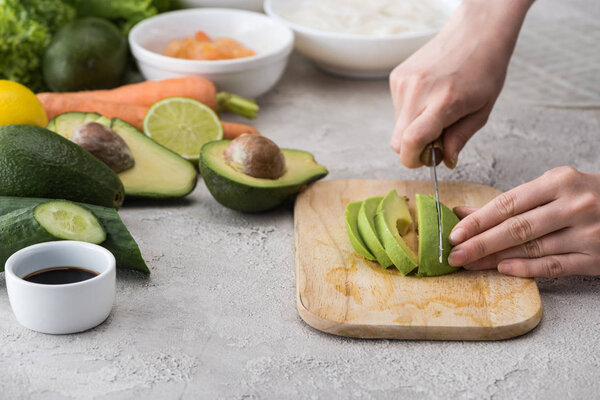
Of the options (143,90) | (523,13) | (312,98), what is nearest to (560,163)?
(523,13)

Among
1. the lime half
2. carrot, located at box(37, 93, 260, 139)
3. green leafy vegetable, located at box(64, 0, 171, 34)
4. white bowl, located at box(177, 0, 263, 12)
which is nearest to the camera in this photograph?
the lime half

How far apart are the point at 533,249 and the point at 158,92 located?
1.26m

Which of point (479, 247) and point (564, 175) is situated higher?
point (564, 175)

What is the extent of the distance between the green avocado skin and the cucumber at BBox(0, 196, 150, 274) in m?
0.06

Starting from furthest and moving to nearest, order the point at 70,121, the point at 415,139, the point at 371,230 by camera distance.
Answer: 1. the point at 70,121
2. the point at 415,139
3. the point at 371,230

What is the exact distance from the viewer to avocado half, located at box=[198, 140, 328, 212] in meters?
1.68

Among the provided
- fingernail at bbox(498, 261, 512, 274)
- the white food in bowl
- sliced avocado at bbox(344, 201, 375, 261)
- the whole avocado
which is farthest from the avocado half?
the white food in bowl

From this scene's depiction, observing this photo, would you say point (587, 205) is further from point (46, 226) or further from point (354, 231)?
point (46, 226)

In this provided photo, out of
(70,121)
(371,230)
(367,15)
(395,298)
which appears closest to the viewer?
(395,298)

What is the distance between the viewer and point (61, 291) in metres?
1.25

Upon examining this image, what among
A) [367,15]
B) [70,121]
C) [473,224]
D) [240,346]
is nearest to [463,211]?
[473,224]

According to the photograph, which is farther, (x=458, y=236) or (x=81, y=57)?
(x=81, y=57)

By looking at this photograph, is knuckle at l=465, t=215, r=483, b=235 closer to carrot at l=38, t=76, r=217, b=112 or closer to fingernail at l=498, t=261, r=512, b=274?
fingernail at l=498, t=261, r=512, b=274

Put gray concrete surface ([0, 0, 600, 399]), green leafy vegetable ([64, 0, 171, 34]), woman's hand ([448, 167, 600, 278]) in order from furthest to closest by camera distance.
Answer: green leafy vegetable ([64, 0, 171, 34]), woman's hand ([448, 167, 600, 278]), gray concrete surface ([0, 0, 600, 399])
